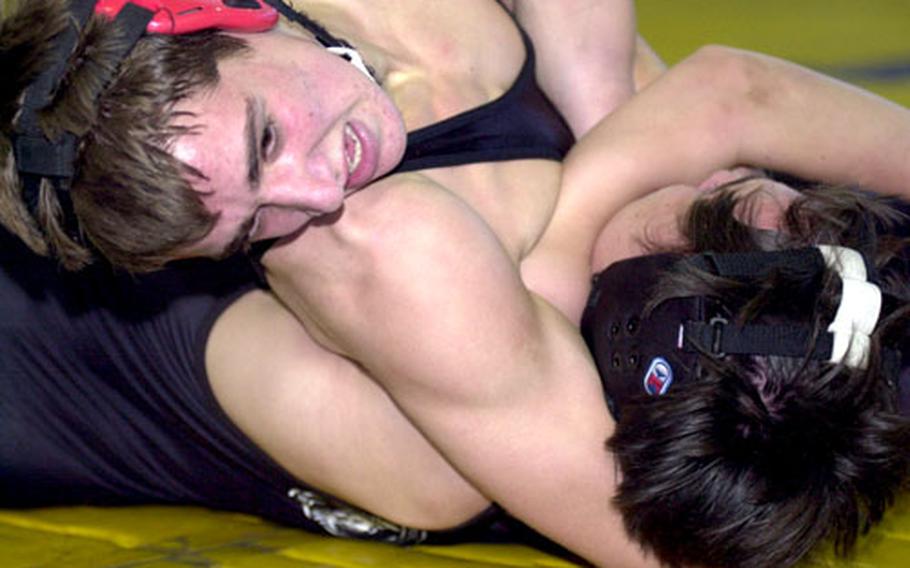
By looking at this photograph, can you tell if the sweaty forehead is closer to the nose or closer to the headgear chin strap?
the headgear chin strap

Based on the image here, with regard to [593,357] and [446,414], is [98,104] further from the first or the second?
[593,357]

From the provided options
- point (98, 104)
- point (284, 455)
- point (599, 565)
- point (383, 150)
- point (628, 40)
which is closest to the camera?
point (98, 104)

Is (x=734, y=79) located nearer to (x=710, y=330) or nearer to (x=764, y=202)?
(x=764, y=202)

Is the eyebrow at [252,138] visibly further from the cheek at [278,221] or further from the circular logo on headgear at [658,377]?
the circular logo on headgear at [658,377]

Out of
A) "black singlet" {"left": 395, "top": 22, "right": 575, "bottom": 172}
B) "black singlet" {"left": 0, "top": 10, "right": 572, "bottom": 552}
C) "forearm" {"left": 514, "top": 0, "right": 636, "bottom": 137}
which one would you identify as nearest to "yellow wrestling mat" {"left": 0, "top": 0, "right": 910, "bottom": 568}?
"black singlet" {"left": 0, "top": 10, "right": 572, "bottom": 552}

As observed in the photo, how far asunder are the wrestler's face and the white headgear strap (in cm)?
58

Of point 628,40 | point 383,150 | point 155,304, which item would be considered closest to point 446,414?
point 383,150

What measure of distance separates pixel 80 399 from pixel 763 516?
112cm

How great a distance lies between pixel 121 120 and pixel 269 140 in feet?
0.56

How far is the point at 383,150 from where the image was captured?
1785 millimetres

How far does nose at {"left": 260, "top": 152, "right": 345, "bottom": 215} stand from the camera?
5.53 ft

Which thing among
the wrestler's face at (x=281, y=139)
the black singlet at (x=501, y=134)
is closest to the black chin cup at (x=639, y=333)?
the black singlet at (x=501, y=134)

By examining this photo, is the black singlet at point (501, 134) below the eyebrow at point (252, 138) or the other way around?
below

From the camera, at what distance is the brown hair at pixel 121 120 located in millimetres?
1655
